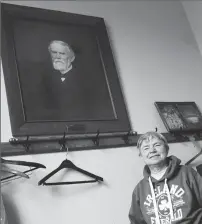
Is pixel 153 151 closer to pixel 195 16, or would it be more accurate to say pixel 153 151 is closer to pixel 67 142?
pixel 67 142

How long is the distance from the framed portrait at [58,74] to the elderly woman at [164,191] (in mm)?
344

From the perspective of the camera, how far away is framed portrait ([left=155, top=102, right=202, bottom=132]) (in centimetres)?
180

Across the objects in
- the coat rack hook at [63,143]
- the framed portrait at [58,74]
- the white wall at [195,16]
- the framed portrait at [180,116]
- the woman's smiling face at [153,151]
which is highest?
the white wall at [195,16]

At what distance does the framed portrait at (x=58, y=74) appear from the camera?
1531 mm

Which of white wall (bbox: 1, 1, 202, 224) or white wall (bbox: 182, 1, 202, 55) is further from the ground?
white wall (bbox: 182, 1, 202, 55)

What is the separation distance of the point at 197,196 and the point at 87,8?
140 centimetres

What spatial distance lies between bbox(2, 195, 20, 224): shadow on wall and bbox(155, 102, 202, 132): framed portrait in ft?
3.19

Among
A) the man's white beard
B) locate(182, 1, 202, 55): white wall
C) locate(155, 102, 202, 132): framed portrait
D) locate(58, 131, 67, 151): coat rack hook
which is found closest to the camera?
locate(58, 131, 67, 151): coat rack hook

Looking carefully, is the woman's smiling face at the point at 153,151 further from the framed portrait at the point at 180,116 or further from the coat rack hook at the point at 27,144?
the coat rack hook at the point at 27,144

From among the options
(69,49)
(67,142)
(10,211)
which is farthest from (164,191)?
(69,49)

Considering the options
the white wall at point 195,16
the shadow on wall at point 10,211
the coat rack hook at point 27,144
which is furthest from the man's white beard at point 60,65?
the white wall at point 195,16

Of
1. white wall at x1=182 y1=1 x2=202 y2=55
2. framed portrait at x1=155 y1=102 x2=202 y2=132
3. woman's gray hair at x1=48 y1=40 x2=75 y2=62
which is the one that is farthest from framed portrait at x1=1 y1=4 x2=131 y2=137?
white wall at x1=182 y1=1 x2=202 y2=55

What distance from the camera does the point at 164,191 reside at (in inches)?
50.8

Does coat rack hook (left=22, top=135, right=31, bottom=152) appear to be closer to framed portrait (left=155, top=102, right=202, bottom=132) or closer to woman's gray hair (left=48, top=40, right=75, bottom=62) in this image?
woman's gray hair (left=48, top=40, right=75, bottom=62)
